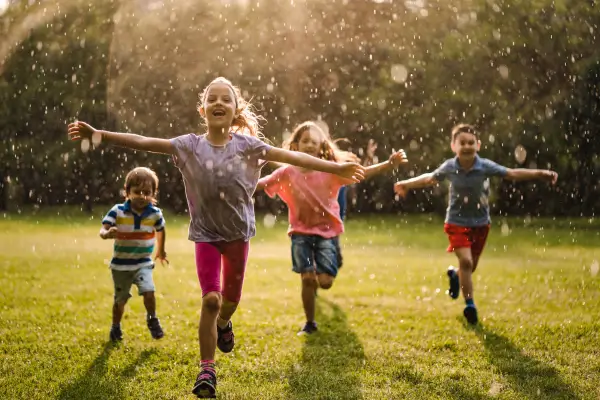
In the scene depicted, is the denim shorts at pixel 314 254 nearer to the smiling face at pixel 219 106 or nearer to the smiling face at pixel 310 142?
the smiling face at pixel 310 142

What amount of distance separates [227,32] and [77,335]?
1817 centimetres

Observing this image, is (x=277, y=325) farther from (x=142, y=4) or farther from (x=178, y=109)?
(x=142, y=4)

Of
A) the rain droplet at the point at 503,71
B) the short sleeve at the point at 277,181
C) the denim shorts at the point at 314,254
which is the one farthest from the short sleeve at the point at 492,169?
the rain droplet at the point at 503,71

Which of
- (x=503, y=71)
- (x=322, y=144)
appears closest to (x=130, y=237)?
(x=322, y=144)

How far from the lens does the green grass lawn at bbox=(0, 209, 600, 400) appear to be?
158 inches

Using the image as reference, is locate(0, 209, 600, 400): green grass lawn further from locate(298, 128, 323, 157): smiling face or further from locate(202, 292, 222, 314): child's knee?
locate(298, 128, 323, 157): smiling face

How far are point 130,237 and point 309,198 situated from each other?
4.97ft

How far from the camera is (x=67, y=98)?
78.3 ft

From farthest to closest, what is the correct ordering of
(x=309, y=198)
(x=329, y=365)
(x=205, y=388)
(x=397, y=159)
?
(x=309, y=198) < (x=397, y=159) < (x=329, y=365) < (x=205, y=388)

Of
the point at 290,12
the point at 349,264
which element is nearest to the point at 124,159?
the point at 290,12

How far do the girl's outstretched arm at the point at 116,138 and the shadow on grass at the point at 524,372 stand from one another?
2.49m

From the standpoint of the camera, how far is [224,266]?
4.21m

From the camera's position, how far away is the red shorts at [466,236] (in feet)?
20.0

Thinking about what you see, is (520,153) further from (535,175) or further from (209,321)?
(209,321)
